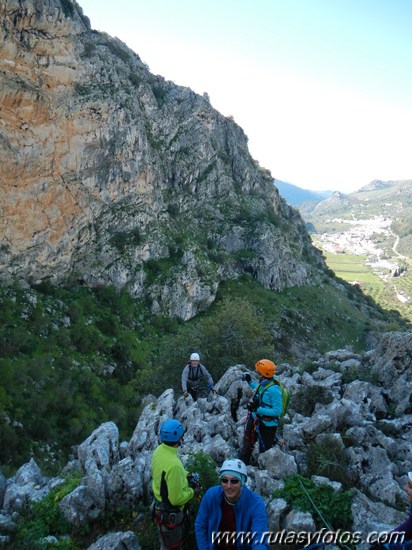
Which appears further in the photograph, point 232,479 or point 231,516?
point 231,516

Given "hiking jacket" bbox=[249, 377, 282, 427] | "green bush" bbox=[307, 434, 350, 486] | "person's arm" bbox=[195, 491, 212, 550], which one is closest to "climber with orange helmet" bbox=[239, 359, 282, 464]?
"hiking jacket" bbox=[249, 377, 282, 427]

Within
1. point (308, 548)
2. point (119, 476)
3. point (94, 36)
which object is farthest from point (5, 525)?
point (94, 36)

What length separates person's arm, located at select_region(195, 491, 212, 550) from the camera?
5395 millimetres

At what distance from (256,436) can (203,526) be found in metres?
4.16

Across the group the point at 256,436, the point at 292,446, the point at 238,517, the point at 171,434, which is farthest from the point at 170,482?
the point at 292,446

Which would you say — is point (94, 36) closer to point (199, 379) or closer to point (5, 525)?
point (199, 379)

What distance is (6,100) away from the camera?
123 ft

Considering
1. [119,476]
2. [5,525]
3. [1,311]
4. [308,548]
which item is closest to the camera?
[308,548]

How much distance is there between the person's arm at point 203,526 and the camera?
5395 millimetres

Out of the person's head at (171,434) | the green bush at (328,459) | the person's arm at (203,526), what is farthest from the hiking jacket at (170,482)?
the green bush at (328,459)

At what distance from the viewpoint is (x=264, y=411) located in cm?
859

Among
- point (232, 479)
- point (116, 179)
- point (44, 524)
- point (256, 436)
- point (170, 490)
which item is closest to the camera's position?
point (232, 479)

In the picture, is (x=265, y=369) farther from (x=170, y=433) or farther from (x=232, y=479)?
(x=232, y=479)

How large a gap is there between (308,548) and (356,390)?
24.9ft
